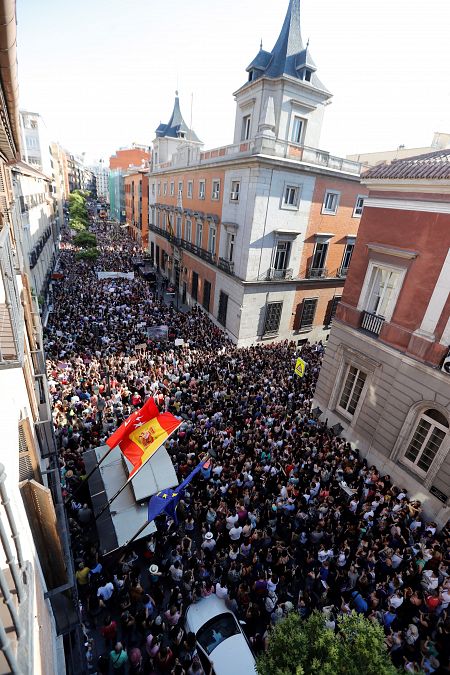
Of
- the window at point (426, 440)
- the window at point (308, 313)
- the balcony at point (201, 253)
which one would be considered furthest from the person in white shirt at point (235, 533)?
the window at point (308, 313)

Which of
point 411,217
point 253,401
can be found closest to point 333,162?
point 411,217

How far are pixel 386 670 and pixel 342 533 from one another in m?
5.55

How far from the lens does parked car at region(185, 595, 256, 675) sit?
6.79 metres

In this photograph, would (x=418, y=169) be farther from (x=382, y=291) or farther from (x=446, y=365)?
(x=446, y=365)

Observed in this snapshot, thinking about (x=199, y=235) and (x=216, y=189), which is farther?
(x=199, y=235)

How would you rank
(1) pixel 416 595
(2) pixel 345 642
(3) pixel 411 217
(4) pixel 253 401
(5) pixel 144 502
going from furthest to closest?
1. (4) pixel 253 401
2. (3) pixel 411 217
3. (5) pixel 144 502
4. (1) pixel 416 595
5. (2) pixel 345 642

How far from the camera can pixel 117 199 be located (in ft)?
289

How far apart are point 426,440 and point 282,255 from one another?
48.0ft

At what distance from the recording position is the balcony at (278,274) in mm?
22281

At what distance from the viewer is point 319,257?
81.1ft

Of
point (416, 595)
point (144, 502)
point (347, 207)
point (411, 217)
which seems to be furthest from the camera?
point (347, 207)

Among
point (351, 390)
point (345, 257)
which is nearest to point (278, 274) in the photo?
point (345, 257)

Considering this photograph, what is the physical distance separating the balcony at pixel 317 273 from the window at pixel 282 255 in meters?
2.36

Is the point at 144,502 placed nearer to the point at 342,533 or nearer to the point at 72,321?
the point at 342,533
